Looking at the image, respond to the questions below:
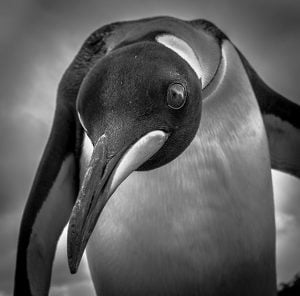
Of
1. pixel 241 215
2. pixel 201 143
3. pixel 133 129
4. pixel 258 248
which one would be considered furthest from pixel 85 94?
pixel 258 248

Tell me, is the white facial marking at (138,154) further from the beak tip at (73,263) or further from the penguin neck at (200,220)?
the penguin neck at (200,220)

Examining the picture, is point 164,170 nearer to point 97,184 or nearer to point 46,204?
point 97,184

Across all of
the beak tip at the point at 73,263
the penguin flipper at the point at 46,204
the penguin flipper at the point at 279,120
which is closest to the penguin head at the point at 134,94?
the beak tip at the point at 73,263

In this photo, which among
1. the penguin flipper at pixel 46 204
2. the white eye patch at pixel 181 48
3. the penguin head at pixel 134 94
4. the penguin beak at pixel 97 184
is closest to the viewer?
the penguin beak at pixel 97 184

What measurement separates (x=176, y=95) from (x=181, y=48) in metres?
0.68

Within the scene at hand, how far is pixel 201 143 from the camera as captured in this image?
2.08 meters

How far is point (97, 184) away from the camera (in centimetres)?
128

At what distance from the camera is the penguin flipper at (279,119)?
118 inches

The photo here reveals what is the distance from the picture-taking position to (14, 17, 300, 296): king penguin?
4.59 feet

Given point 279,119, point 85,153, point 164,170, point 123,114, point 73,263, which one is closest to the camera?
point 73,263

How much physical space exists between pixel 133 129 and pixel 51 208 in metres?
1.43

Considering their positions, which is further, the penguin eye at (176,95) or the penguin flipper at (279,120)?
the penguin flipper at (279,120)

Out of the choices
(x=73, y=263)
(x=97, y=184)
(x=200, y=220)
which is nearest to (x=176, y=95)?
(x=97, y=184)

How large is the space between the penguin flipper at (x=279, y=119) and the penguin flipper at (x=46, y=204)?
127cm
